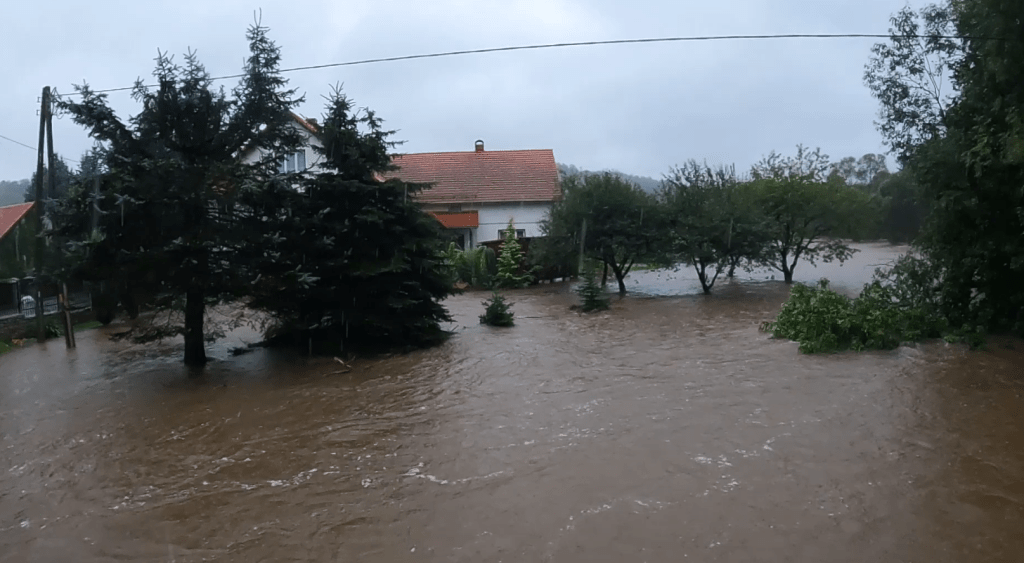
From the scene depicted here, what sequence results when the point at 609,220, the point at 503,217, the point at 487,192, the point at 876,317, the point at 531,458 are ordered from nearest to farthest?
the point at 531,458 < the point at 876,317 < the point at 609,220 < the point at 503,217 < the point at 487,192

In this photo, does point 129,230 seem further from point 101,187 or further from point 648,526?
point 648,526

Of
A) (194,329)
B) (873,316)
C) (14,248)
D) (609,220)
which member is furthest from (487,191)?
(873,316)

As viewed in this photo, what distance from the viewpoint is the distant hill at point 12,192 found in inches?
613

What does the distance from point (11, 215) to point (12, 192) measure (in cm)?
128

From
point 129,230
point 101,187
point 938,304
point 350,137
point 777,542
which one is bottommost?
point 777,542

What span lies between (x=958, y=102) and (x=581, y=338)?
7.63 metres

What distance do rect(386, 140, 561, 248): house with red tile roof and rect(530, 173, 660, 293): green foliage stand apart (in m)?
11.6

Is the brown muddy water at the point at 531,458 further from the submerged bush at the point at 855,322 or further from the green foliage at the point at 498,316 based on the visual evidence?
the green foliage at the point at 498,316

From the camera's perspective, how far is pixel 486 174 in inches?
1414

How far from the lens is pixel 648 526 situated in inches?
203

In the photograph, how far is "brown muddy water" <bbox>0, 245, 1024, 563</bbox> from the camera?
16.6 feet

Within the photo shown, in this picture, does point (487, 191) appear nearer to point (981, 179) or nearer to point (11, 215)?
point (11, 215)

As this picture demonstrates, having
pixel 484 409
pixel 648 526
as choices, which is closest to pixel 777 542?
pixel 648 526

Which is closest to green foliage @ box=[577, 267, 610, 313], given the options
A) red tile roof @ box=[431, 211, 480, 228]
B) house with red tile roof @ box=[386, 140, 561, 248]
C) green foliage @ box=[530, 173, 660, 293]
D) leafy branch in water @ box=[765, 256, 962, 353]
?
green foliage @ box=[530, 173, 660, 293]
